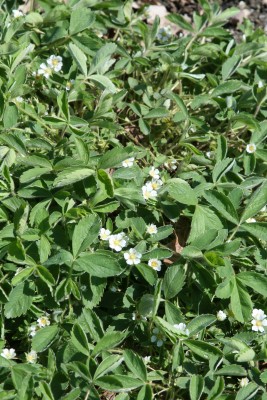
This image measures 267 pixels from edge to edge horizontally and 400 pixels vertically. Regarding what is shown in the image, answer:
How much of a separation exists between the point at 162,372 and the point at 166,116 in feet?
3.58

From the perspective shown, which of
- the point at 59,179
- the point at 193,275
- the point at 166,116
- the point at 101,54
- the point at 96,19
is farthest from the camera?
the point at 96,19

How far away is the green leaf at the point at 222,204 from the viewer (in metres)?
2.33

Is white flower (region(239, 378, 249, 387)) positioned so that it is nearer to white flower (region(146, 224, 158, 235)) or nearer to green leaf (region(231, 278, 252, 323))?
green leaf (region(231, 278, 252, 323))

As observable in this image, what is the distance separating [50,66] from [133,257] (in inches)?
37.6

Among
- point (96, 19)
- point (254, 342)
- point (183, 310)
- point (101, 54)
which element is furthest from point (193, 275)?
point (96, 19)

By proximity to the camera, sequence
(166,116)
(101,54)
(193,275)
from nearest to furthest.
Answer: (193,275) < (101,54) < (166,116)

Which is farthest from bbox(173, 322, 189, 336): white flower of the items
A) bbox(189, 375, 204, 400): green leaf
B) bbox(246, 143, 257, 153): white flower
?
bbox(246, 143, 257, 153): white flower

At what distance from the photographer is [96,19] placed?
3.01 metres

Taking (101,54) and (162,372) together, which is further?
(101,54)

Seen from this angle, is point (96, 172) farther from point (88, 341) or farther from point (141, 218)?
point (88, 341)

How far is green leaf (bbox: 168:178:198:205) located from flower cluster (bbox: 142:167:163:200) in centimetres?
6

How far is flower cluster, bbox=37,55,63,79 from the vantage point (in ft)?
8.90

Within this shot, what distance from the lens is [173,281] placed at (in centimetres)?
222

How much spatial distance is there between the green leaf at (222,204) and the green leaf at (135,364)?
0.60 meters
